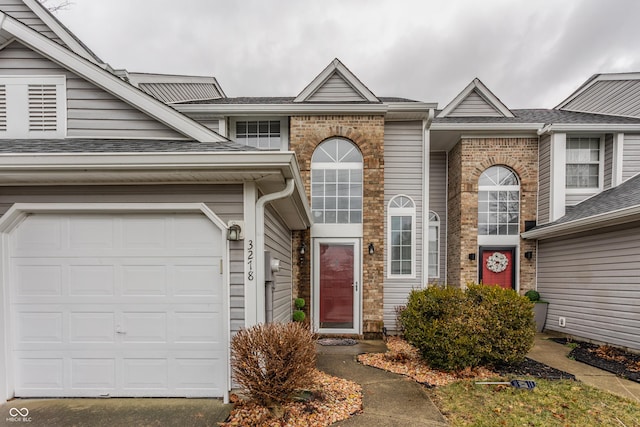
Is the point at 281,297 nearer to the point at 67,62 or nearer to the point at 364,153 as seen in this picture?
the point at 364,153

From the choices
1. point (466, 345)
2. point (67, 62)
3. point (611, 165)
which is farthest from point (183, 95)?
point (611, 165)

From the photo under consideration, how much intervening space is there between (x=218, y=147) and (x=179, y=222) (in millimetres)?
1017

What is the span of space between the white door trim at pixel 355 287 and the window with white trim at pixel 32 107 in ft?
16.6

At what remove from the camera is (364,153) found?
7.10 metres

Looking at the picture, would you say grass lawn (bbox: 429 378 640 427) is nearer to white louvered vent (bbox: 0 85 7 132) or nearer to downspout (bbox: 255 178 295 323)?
downspout (bbox: 255 178 295 323)

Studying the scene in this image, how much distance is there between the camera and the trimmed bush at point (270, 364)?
3.03m

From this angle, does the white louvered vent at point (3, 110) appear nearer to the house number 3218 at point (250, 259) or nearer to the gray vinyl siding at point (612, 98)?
the house number 3218 at point (250, 259)

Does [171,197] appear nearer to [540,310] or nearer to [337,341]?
[337,341]

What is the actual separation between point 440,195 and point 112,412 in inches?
342

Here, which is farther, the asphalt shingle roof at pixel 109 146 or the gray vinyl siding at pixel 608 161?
the gray vinyl siding at pixel 608 161

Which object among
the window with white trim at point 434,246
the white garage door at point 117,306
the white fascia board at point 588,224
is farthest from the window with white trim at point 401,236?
the white garage door at point 117,306

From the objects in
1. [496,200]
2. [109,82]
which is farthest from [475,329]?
[109,82]

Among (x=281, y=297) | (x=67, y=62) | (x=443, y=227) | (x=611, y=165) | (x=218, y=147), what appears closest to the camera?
(x=218, y=147)

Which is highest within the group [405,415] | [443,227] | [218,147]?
[218,147]
